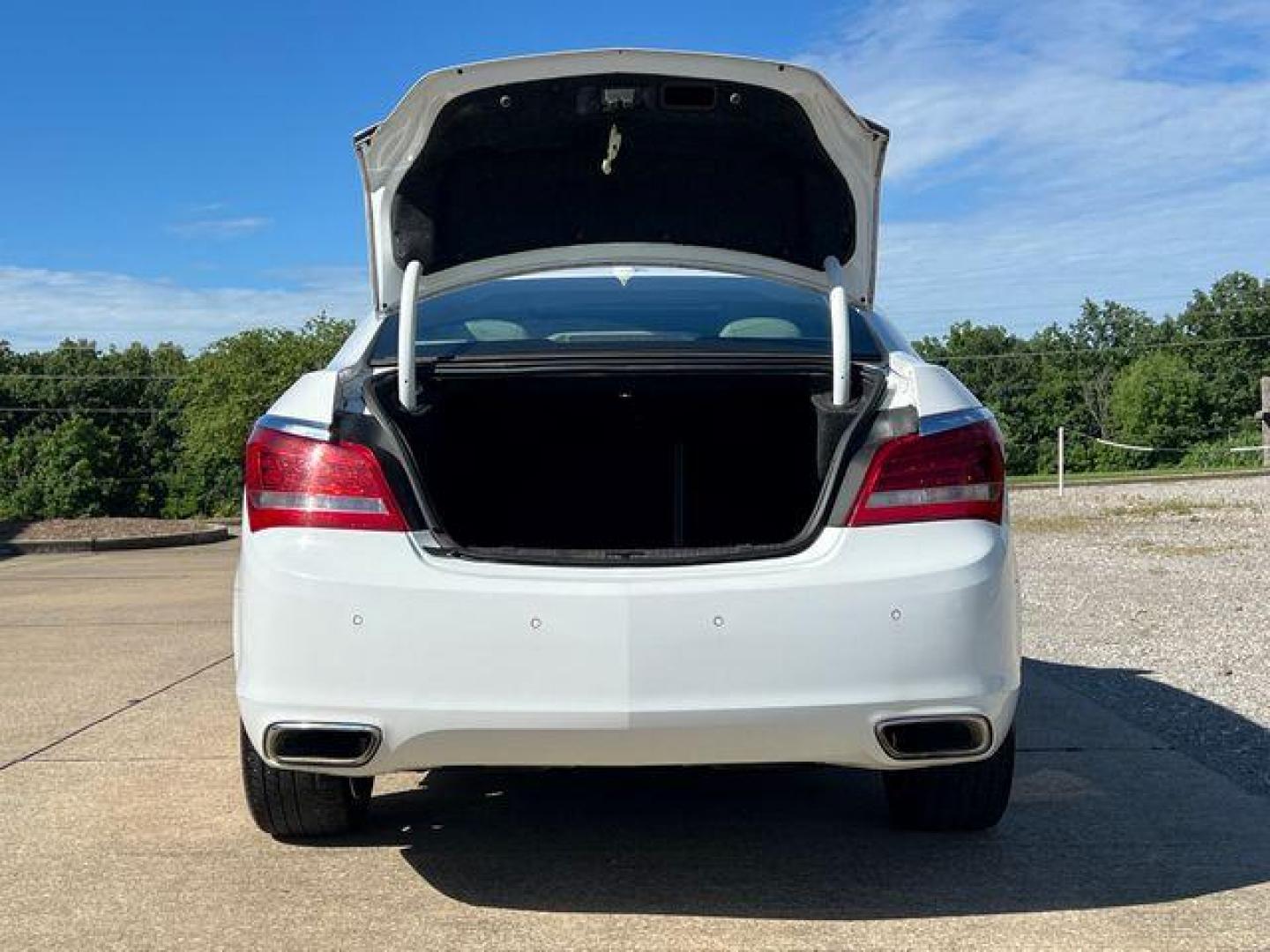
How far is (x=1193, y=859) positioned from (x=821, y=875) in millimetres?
1030

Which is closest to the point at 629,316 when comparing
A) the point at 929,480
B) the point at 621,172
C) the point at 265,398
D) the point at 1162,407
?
the point at 621,172

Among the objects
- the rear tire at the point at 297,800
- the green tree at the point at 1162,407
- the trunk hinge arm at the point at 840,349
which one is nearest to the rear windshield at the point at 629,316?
Result: the trunk hinge arm at the point at 840,349

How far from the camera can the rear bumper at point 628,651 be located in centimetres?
300

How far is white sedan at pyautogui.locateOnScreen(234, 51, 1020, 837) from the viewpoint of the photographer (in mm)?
3010

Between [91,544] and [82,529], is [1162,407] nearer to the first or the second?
[82,529]

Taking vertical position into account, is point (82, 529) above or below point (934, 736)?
below

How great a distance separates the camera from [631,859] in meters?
3.71

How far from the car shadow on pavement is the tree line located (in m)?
70.9

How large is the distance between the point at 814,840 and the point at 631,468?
48.9 inches

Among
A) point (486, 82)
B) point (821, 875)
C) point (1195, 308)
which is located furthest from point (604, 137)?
point (1195, 308)

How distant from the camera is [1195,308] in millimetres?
92500

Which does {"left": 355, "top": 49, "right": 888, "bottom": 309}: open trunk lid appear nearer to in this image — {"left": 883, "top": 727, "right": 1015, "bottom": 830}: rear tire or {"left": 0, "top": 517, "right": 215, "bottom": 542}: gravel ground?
{"left": 883, "top": 727, "right": 1015, "bottom": 830}: rear tire

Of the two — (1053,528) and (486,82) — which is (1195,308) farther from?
(486,82)

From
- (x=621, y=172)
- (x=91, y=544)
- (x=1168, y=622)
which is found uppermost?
(x=621, y=172)
